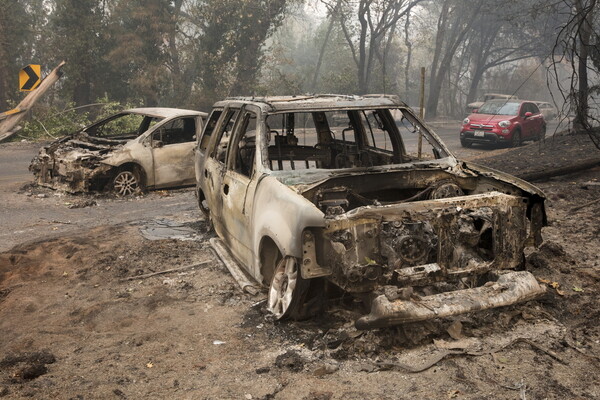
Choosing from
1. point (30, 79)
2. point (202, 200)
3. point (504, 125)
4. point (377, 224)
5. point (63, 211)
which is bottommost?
point (63, 211)

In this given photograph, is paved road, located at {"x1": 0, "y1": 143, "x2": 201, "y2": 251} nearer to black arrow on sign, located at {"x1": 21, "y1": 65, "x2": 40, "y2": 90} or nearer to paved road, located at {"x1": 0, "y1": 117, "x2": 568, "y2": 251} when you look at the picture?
paved road, located at {"x1": 0, "y1": 117, "x2": 568, "y2": 251}

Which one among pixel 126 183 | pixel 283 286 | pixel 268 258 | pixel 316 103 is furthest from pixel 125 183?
pixel 283 286

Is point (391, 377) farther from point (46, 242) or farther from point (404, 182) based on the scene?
point (46, 242)

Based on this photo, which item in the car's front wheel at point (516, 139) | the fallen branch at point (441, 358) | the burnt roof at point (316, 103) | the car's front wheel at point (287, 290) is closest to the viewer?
the fallen branch at point (441, 358)

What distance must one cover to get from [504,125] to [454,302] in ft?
51.7

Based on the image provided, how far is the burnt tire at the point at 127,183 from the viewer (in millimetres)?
10734

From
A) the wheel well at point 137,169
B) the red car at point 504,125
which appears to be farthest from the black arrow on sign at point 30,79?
the red car at point 504,125

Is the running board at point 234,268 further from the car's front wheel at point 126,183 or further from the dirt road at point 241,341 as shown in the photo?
the car's front wheel at point 126,183

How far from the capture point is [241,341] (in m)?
4.60

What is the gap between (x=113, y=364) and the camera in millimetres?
4258

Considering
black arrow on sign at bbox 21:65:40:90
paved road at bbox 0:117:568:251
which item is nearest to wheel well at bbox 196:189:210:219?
paved road at bbox 0:117:568:251

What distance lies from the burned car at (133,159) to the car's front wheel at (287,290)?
6.32 meters

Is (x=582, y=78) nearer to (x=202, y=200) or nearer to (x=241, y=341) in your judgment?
(x=202, y=200)

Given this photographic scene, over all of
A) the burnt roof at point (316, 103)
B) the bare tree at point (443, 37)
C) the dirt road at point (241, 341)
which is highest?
the bare tree at point (443, 37)
